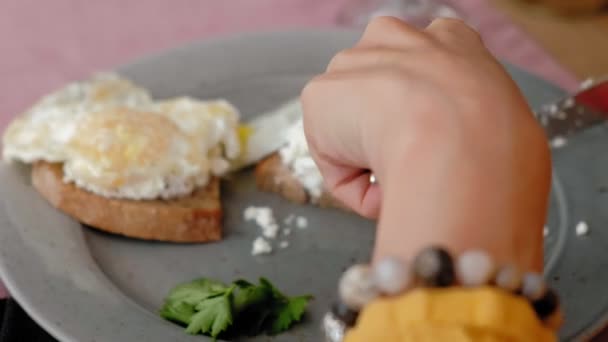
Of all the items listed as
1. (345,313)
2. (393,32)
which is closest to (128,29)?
(393,32)

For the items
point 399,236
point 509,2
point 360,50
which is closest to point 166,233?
point 360,50

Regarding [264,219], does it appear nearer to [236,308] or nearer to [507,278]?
[236,308]

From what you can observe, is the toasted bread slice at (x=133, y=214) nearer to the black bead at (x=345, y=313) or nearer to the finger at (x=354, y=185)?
the finger at (x=354, y=185)

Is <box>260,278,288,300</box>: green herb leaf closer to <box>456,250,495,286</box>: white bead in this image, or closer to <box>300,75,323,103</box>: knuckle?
<box>300,75,323,103</box>: knuckle

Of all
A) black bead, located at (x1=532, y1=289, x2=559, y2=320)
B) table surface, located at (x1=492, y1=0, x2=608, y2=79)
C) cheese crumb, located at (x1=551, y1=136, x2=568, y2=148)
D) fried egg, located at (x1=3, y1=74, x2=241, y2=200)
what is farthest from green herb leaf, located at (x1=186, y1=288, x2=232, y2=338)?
table surface, located at (x1=492, y1=0, x2=608, y2=79)

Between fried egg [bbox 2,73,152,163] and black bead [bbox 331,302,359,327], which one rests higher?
black bead [bbox 331,302,359,327]

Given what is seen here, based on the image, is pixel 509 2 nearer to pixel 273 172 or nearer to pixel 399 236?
pixel 273 172
